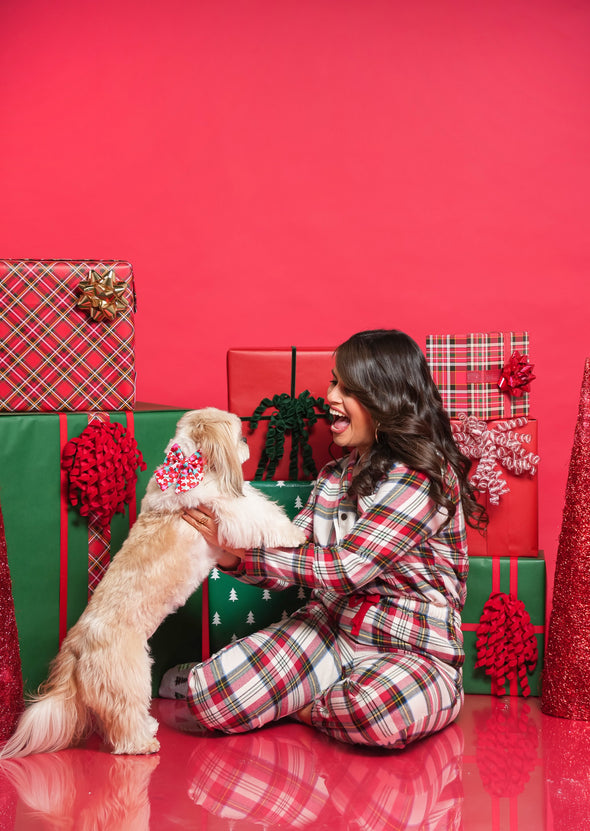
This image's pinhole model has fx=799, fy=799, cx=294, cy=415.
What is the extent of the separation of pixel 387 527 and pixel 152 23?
2453mm

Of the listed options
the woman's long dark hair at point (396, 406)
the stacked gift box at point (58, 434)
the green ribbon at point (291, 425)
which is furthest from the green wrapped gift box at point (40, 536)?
the woman's long dark hair at point (396, 406)

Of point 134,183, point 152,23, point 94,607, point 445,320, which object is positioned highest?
point 152,23

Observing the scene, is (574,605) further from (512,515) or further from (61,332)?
(61,332)

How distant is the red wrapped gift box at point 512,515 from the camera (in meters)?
2.73

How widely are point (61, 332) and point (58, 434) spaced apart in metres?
0.32

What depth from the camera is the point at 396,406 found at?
2391mm

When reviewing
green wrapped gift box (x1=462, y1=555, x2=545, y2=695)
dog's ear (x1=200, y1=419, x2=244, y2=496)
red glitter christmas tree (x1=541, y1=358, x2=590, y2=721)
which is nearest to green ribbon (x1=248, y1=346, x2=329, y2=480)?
dog's ear (x1=200, y1=419, x2=244, y2=496)

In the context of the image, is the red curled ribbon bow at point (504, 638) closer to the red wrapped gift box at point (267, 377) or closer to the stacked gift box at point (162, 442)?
the stacked gift box at point (162, 442)

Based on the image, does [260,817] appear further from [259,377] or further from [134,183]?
[134,183]

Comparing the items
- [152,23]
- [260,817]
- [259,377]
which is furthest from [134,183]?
[260,817]

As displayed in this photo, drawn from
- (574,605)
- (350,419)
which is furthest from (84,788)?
(574,605)

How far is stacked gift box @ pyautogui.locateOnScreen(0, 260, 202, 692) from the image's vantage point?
2.44 meters

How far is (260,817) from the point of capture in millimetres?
1904

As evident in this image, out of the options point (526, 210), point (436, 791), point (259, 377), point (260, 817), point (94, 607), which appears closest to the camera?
point (260, 817)
